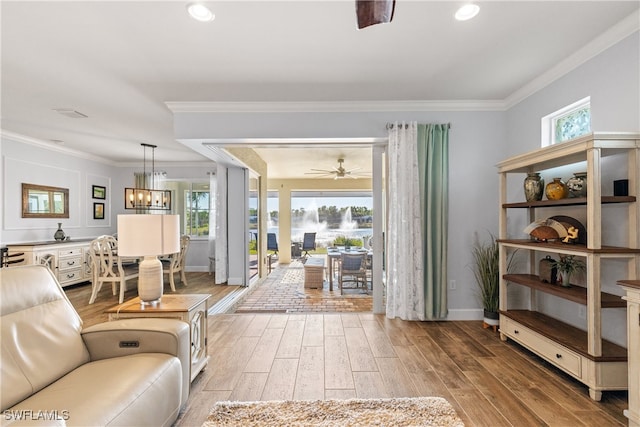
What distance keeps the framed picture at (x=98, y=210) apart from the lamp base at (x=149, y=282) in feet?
18.6

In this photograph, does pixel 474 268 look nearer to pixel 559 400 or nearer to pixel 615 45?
pixel 559 400

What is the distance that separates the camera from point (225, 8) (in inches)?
78.0

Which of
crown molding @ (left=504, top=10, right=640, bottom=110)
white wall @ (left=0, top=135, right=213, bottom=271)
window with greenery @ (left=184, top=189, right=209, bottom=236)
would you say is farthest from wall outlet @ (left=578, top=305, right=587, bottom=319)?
window with greenery @ (left=184, top=189, right=209, bottom=236)

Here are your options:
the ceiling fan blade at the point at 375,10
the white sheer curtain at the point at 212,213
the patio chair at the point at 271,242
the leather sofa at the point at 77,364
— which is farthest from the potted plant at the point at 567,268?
the patio chair at the point at 271,242

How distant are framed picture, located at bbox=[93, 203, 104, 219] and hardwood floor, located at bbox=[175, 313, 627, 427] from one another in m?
5.17

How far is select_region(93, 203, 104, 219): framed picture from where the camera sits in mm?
6551

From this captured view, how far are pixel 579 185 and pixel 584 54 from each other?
1.15m

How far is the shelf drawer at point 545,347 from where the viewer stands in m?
2.15

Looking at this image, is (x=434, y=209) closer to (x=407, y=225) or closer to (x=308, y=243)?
(x=407, y=225)

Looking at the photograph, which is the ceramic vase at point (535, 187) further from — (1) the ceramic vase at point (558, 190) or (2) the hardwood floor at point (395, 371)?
(2) the hardwood floor at point (395, 371)

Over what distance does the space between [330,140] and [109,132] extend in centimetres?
371

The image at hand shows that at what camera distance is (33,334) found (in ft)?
4.92

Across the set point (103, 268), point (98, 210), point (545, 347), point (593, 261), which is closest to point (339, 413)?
point (545, 347)

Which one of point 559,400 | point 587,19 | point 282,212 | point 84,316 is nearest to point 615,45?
point 587,19
